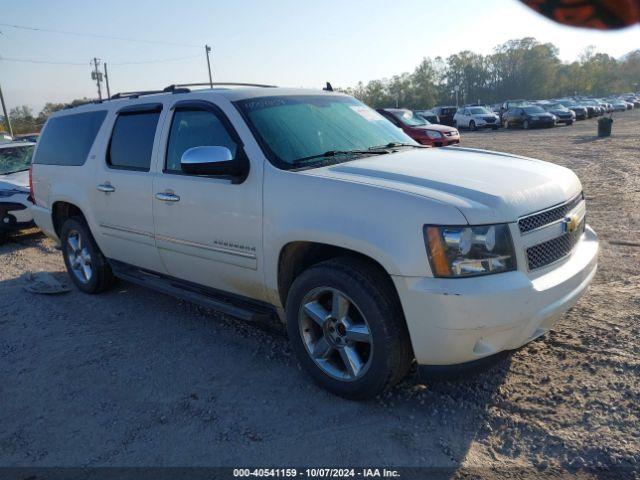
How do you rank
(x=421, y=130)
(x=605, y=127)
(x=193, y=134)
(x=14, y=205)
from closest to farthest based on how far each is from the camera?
(x=193, y=134) < (x=14, y=205) < (x=421, y=130) < (x=605, y=127)

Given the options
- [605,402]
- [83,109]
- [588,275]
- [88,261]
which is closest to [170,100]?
[83,109]

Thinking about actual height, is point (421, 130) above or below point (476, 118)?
below

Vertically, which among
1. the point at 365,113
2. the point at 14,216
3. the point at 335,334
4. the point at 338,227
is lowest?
the point at 335,334

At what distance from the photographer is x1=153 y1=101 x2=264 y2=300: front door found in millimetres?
3500

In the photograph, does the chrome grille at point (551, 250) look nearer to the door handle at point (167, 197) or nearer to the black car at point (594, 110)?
the door handle at point (167, 197)

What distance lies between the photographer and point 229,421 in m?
3.08

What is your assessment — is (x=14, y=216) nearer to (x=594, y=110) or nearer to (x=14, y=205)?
(x=14, y=205)

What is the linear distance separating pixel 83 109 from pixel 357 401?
13.6 ft

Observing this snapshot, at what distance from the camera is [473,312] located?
2.61 m

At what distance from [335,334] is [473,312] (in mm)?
919

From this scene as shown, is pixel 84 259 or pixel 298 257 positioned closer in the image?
pixel 298 257

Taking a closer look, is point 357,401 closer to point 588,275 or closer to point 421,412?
point 421,412

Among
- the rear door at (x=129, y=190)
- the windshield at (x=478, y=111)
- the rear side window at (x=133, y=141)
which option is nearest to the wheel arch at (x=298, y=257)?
the rear door at (x=129, y=190)

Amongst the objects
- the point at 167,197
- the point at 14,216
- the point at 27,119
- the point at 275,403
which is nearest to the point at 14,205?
the point at 14,216
